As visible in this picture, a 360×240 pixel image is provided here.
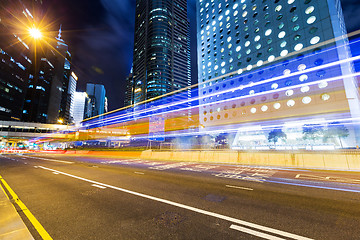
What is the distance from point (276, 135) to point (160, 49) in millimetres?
124815

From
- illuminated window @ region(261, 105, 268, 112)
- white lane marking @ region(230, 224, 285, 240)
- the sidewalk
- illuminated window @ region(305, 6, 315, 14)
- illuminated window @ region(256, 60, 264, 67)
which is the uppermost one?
illuminated window @ region(305, 6, 315, 14)

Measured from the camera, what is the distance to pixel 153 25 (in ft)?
470

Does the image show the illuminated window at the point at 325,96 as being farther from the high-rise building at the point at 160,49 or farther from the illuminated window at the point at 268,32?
the high-rise building at the point at 160,49

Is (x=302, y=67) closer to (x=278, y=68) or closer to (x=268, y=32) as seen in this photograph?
(x=278, y=68)

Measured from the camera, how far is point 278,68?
1578 inches

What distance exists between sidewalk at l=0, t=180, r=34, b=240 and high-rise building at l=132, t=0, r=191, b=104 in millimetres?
131959

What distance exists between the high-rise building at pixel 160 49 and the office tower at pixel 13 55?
251 feet

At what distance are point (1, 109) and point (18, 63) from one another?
95.9 feet

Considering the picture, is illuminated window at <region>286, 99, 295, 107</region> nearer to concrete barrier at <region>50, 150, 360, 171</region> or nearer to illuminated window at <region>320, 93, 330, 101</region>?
illuminated window at <region>320, 93, 330, 101</region>

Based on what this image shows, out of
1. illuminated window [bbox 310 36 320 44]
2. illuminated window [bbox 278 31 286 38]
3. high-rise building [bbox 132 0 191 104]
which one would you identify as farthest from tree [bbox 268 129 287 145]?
high-rise building [bbox 132 0 191 104]

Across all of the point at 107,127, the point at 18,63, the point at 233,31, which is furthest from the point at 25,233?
the point at 18,63

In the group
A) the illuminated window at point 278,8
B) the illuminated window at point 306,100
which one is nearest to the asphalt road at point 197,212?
the illuminated window at point 306,100

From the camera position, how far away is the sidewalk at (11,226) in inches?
117

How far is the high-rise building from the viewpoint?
13762 centimetres
